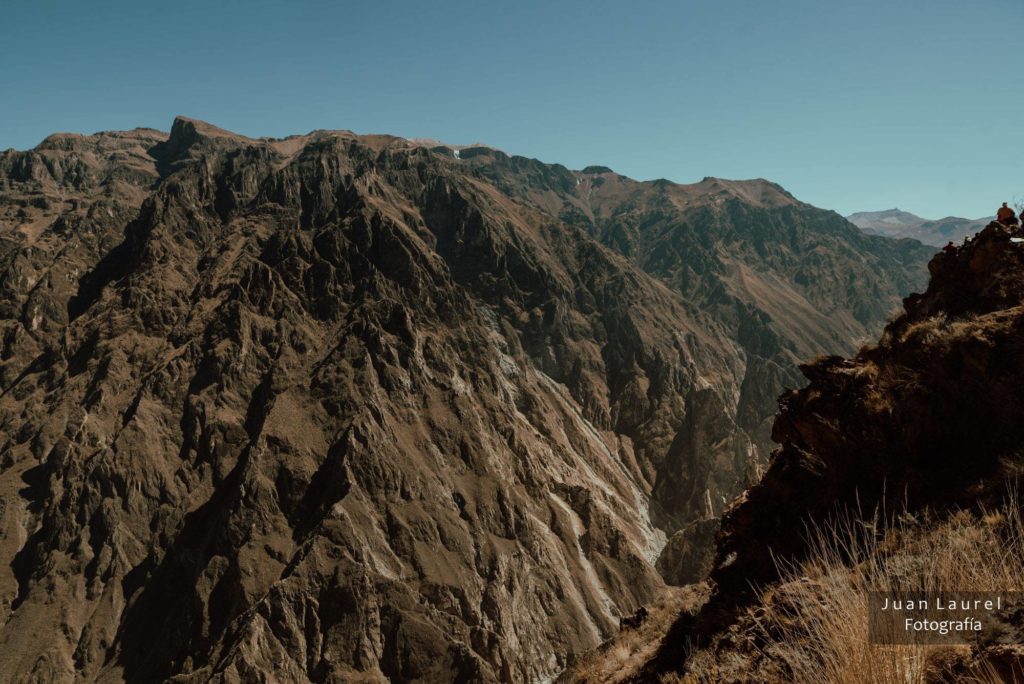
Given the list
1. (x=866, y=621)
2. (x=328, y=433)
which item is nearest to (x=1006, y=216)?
(x=866, y=621)

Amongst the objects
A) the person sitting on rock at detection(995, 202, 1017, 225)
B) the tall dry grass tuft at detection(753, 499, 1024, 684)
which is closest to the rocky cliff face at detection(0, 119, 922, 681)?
the person sitting on rock at detection(995, 202, 1017, 225)

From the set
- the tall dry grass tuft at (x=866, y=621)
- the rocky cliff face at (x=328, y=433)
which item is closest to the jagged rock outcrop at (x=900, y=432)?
the tall dry grass tuft at (x=866, y=621)

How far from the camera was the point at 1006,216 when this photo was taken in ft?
43.2

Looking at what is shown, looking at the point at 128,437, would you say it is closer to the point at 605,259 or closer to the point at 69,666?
the point at 69,666

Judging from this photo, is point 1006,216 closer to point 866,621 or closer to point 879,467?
point 879,467

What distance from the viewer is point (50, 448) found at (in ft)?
249

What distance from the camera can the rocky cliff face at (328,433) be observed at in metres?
60.9

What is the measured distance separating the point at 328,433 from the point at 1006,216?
237 ft

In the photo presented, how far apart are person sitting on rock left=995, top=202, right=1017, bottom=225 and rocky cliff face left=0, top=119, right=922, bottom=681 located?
25.1 m

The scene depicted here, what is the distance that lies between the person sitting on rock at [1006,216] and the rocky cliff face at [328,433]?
82.2 ft

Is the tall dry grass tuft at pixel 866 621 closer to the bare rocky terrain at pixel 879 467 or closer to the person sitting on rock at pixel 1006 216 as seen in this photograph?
the bare rocky terrain at pixel 879 467

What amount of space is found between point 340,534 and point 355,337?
103 feet

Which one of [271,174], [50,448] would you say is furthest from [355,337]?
[271,174]

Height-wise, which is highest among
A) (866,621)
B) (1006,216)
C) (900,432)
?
(1006,216)
